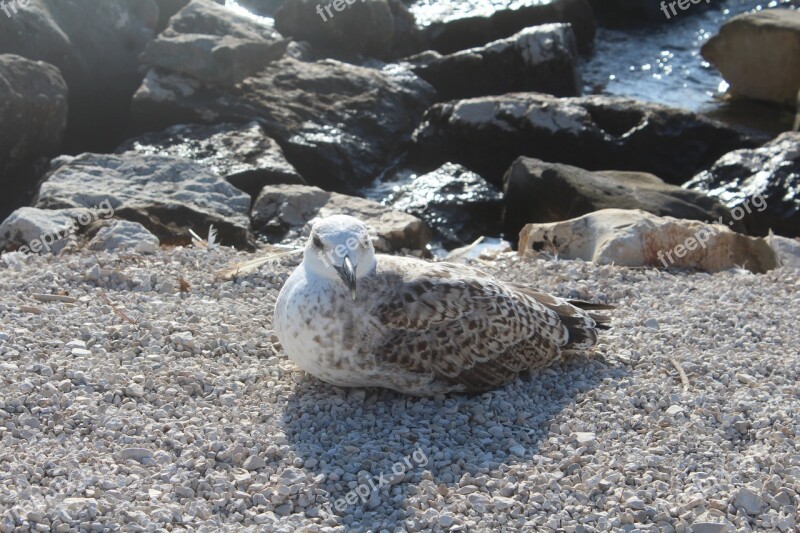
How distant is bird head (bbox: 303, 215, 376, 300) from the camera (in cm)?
532

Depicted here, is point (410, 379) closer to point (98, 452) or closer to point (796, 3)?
point (98, 452)

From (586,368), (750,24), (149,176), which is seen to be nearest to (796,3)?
(750,24)

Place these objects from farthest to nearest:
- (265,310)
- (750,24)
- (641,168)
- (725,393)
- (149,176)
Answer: (750,24)
(641,168)
(149,176)
(265,310)
(725,393)

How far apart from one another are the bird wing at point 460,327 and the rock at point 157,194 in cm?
363

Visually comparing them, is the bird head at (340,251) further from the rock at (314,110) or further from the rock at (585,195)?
the rock at (314,110)

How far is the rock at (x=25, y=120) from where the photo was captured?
11.3m

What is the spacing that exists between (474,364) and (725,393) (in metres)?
1.45

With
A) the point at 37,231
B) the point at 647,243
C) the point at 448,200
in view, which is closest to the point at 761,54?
the point at 448,200

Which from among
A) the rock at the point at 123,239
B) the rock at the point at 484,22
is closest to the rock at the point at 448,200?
the rock at the point at 123,239

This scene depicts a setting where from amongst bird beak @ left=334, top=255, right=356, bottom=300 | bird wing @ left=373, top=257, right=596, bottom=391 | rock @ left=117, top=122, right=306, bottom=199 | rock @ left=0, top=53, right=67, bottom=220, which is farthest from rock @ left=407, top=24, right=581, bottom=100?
bird beak @ left=334, top=255, right=356, bottom=300

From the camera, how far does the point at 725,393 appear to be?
5.90 m

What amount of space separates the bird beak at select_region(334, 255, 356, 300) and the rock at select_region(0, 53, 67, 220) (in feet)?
23.8

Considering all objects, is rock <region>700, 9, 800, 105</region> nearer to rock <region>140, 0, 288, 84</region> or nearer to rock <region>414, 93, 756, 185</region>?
rock <region>414, 93, 756, 185</region>

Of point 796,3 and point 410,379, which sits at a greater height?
point 410,379
